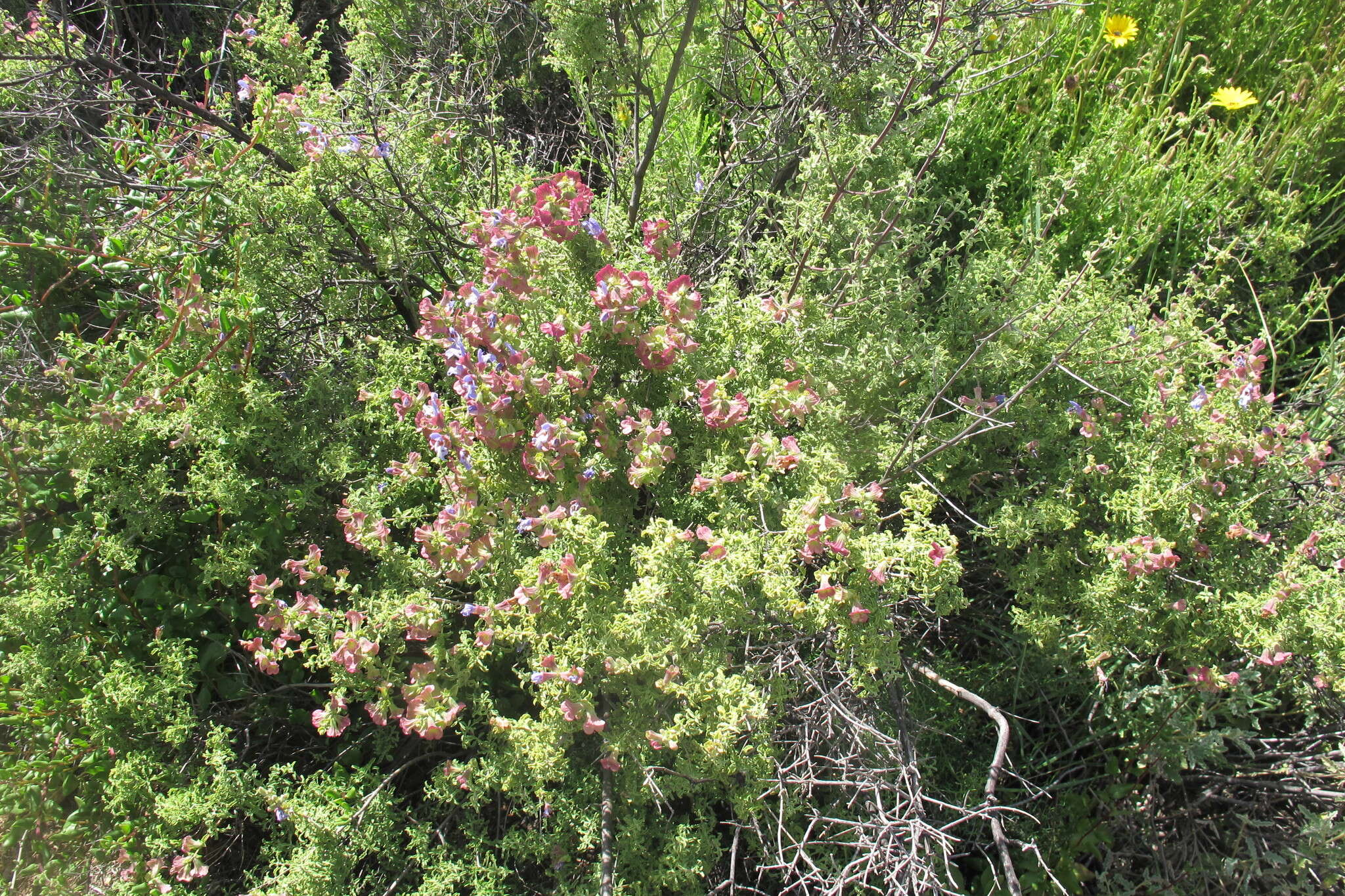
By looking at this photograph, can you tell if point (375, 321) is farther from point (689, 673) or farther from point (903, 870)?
point (903, 870)

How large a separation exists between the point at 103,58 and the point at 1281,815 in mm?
3166

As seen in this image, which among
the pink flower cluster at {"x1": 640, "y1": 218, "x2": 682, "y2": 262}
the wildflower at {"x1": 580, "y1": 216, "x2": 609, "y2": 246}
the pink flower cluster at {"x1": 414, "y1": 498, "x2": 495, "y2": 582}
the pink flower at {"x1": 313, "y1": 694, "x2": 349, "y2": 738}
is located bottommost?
the pink flower at {"x1": 313, "y1": 694, "x2": 349, "y2": 738}

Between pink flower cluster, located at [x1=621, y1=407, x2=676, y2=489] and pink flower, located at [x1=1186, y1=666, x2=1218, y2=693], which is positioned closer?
pink flower cluster, located at [x1=621, y1=407, x2=676, y2=489]

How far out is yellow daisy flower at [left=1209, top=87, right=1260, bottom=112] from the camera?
281 cm

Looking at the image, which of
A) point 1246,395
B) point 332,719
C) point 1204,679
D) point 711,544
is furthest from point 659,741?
point 1246,395

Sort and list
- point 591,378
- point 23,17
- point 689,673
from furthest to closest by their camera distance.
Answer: point 23,17, point 591,378, point 689,673

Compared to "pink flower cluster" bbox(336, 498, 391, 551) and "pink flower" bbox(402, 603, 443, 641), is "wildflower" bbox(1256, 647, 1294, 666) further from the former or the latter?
"pink flower cluster" bbox(336, 498, 391, 551)

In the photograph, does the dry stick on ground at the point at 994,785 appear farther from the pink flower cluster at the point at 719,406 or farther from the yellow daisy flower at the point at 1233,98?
the yellow daisy flower at the point at 1233,98

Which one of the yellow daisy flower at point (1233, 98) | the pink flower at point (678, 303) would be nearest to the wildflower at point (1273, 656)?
the pink flower at point (678, 303)

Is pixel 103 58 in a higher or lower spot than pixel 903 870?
higher

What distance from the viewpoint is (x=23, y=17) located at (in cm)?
292

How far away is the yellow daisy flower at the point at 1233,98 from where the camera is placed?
2.81 meters

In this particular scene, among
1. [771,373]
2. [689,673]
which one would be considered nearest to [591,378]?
[771,373]

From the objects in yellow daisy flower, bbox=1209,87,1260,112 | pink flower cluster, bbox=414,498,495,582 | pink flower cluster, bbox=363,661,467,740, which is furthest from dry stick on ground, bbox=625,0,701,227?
yellow daisy flower, bbox=1209,87,1260,112
